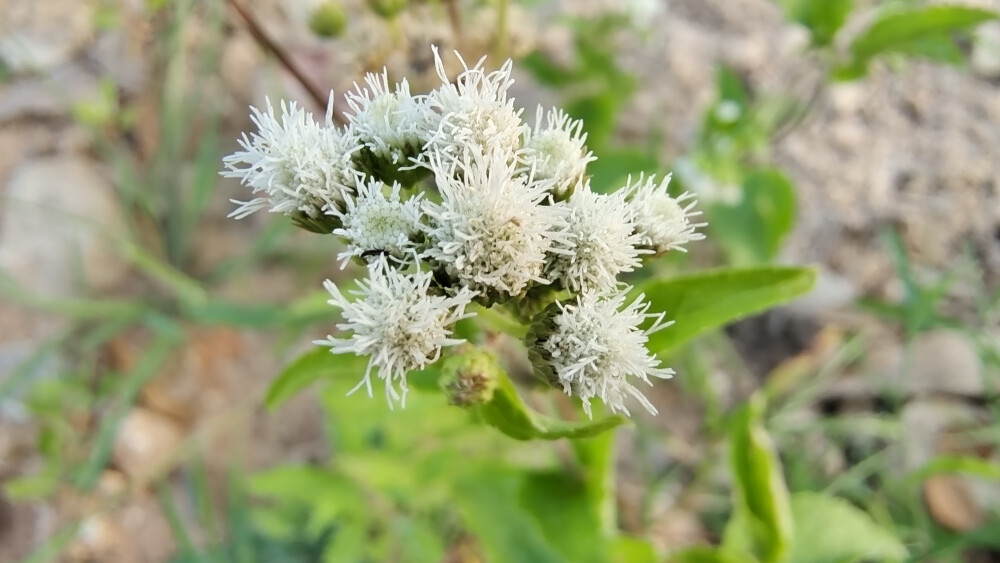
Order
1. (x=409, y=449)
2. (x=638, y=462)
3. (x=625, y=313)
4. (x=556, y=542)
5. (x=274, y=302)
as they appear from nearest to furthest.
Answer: (x=625, y=313) < (x=556, y=542) < (x=409, y=449) < (x=638, y=462) < (x=274, y=302)

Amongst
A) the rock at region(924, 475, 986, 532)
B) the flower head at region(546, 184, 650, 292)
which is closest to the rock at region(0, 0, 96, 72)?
the flower head at region(546, 184, 650, 292)

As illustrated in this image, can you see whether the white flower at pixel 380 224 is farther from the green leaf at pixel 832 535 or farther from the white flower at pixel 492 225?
the green leaf at pixel 832 535

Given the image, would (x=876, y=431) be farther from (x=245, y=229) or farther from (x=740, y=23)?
(x=245, y=229)

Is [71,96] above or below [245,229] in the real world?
above

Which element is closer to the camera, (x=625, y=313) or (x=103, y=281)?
(x=625, y=313)

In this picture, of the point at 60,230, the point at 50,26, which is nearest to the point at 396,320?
the point at 60,230

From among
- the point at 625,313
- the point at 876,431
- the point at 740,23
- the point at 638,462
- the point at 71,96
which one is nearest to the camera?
the point at 625,313

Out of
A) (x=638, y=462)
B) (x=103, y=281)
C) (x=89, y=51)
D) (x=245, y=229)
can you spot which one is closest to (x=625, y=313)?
(x=638, y=462)
